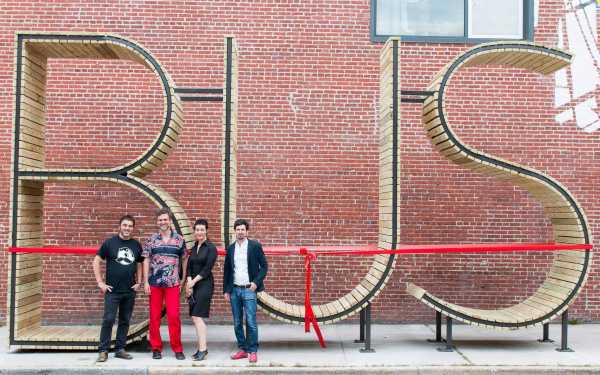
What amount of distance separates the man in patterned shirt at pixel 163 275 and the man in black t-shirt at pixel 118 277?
0.52ft

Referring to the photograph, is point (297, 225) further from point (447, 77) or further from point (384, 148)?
point (447, 77)

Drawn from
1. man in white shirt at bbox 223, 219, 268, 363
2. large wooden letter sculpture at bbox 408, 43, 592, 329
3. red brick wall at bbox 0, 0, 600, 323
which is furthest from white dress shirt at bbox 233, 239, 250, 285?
red brick wall at bbox 0, 0, 600, 323

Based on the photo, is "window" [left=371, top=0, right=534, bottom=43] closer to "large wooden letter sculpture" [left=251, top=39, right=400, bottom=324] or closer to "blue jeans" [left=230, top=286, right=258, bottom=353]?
"large wooden letter sculpture" [left=251, top=39, right=400, bottom=324]

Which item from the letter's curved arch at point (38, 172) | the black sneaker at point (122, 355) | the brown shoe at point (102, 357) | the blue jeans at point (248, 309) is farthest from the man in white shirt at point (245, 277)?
the brown shoe at point (102, 357)

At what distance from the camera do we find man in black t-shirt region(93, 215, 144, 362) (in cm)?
598

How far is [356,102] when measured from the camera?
8477 millimetres

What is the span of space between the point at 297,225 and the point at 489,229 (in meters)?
2.92

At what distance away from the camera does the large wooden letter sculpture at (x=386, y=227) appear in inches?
252

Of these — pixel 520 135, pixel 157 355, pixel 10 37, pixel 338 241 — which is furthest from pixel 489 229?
pixel 10 37

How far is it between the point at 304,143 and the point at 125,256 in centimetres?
340

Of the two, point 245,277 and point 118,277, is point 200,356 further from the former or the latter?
point 118,277

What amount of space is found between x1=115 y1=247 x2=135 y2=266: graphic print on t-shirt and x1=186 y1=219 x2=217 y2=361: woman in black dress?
64 centimetres

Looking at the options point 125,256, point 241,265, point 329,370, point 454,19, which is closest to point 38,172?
point 125,256

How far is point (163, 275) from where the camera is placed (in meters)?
5.98
